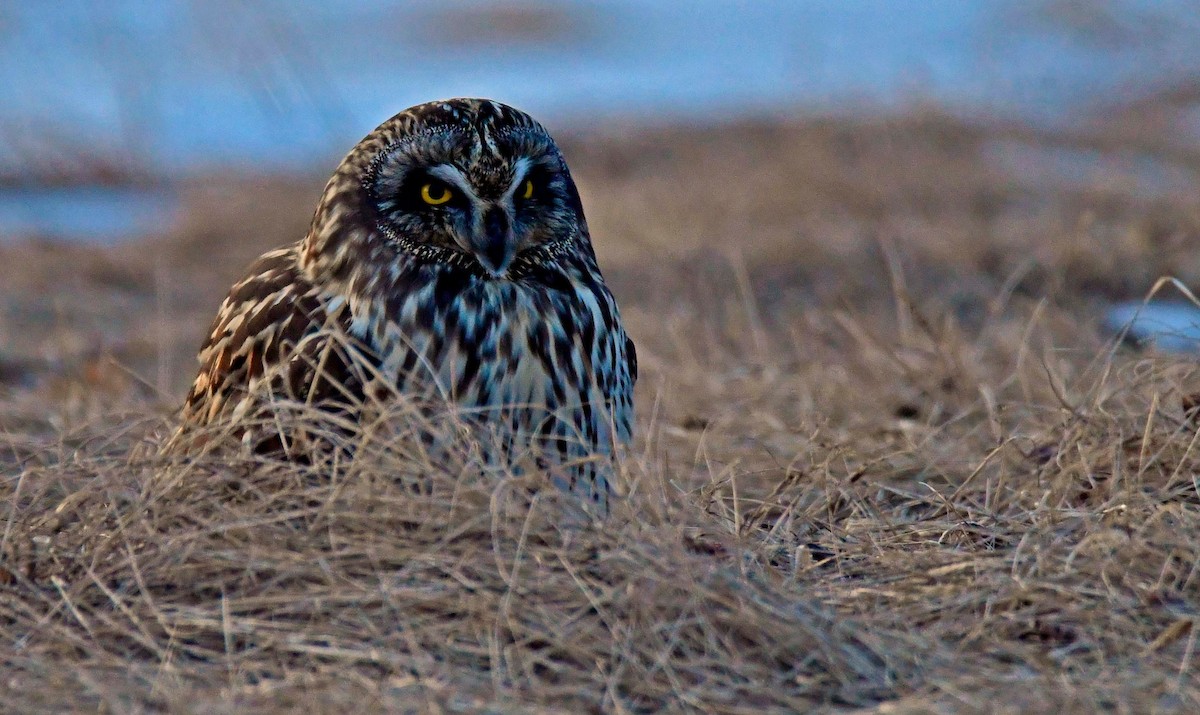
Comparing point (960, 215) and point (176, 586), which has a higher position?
point (176, 586)

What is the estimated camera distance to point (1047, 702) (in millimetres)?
2330

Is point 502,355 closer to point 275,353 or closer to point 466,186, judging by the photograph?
point 466,186

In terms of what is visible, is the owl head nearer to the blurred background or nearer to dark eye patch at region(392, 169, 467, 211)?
dark eye patch at region(392, 169, 467, 211)

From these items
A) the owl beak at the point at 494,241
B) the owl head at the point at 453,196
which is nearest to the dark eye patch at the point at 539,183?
the owl head at the point at 453,196

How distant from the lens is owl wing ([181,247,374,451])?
314 cm

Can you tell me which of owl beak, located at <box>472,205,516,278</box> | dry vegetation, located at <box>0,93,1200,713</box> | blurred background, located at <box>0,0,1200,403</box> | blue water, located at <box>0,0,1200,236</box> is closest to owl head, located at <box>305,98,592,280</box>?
owl beak, located at <box>472,205,516,278</box>

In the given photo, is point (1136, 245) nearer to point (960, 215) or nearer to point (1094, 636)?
point (960, 215)

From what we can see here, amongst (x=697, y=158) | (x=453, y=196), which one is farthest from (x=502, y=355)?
(x=697, y=158)

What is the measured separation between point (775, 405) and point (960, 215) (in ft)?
12.1

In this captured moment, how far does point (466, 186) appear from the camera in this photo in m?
3.22

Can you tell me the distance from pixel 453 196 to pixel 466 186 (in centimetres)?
4

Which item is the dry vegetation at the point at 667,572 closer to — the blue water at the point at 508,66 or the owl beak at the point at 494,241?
the owl beak at the point at 494,241

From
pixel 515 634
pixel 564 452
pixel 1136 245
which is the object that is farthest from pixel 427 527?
pixel 1136 245

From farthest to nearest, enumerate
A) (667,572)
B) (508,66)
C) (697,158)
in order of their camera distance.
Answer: (508,66)
(697,158)
(667,572)
